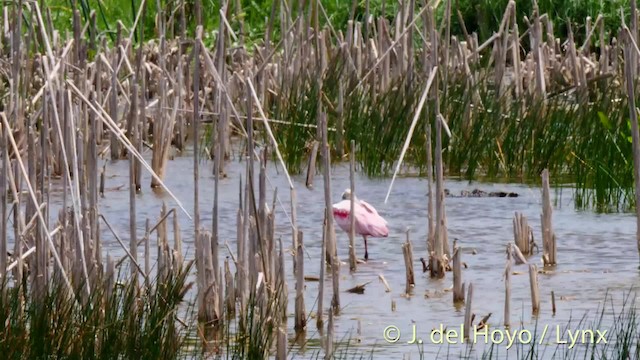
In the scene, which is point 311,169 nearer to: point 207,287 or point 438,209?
point 438,209

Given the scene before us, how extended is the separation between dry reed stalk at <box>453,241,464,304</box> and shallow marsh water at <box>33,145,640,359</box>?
0.04m

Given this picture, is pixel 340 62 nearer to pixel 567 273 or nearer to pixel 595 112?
pixel 595 112

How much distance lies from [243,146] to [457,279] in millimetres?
4448

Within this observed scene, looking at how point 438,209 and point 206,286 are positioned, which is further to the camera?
point 438,209

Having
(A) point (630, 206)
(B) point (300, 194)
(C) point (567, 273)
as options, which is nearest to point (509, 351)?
(C) point (567, 273)

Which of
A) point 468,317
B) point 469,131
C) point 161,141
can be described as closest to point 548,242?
point 468,317

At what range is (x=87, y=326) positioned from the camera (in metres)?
4.68

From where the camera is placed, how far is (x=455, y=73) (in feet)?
32.8

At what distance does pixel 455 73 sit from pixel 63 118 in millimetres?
5247

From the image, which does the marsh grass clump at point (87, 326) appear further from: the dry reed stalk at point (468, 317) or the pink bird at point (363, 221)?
the pink bird at point (363, 221)

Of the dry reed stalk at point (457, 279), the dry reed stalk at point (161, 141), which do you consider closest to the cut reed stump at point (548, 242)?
the dry reed stalk at point (457, 279)

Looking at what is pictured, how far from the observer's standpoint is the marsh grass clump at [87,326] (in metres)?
4.59

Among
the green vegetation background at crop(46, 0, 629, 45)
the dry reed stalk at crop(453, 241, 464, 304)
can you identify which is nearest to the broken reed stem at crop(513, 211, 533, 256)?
the dry reed stalk at crop(453, 241, 464, 304)

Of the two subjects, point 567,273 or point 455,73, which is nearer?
point 567,273
